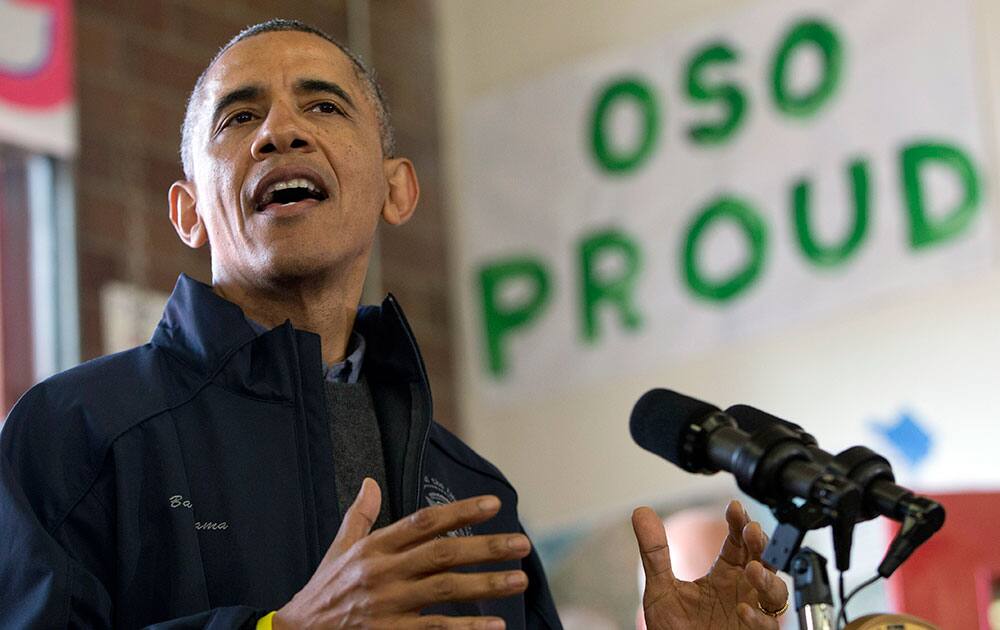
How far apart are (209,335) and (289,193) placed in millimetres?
255

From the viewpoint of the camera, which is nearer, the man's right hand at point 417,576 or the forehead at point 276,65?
the man's right hand at point 417,576

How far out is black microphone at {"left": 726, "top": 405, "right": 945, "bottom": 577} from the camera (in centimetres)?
137

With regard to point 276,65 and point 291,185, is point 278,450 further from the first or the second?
point 276,65

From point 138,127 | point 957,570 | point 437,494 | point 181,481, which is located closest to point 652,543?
point 437,494

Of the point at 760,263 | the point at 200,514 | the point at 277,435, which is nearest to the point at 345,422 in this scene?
the point at 277,435

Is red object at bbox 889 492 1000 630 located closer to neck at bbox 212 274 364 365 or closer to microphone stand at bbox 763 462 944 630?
neck at bbox 212 274 364 365

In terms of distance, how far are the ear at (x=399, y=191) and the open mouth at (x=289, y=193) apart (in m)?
0.22

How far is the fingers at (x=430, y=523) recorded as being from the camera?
1.42 m

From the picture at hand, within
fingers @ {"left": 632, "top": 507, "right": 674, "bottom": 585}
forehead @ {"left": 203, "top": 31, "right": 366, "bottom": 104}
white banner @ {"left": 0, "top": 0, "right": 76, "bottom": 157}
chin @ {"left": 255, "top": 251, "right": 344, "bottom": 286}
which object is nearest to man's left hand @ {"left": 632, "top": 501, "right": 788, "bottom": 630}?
fingers @ {"left": 632, "top": 507, "right": 674, "bottom": 585}

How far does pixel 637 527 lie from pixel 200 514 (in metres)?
0.47

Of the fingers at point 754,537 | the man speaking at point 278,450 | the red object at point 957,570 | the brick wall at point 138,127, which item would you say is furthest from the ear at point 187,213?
the brick wall at point 138,127

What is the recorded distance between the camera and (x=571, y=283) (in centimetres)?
443

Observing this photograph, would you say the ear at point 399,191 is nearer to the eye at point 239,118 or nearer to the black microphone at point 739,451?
the eye at point 239,118

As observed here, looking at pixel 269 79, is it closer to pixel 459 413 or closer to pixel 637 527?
pixel 637 527
